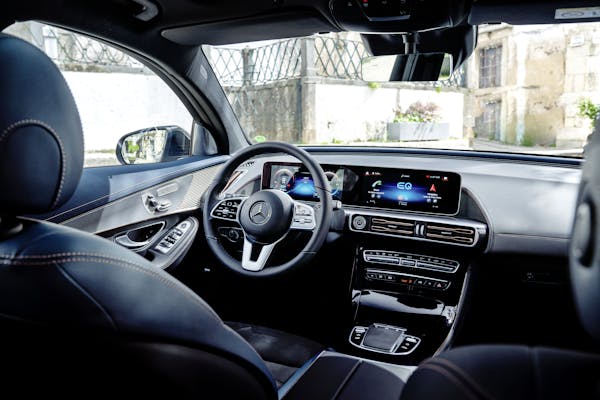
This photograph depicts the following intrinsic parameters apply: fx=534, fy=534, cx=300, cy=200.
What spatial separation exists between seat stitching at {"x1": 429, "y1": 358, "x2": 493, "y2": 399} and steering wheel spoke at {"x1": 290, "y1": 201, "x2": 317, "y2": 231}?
1.44 m

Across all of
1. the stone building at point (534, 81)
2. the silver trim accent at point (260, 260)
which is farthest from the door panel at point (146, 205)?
the stone building at point (534, 81)

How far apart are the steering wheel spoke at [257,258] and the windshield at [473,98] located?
829 millimetres

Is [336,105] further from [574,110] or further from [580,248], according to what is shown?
[580,248]

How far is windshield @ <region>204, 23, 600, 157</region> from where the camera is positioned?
283cm

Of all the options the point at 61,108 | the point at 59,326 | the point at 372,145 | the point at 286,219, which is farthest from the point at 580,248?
the point at 372,145

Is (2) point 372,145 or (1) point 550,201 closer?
(1) point 550,201

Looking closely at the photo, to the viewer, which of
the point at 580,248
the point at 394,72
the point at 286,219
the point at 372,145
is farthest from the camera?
the point at 372,145

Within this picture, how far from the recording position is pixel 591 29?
2582 mm

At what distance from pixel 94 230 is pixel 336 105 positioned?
5636 mm

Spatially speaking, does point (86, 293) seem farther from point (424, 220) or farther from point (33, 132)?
point (424, 220)

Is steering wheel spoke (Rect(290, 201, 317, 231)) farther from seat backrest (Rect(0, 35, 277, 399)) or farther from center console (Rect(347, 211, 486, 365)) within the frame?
seat backrest (Rect(0, 35, 277, 399))

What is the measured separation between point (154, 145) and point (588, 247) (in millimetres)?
→ 2685

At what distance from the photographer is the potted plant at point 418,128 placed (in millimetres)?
3590

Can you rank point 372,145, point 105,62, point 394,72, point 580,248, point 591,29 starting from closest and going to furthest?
1. point 580,248
2. point 591,29
3. point 394,72
4. point 372,145
5. point 105,62
